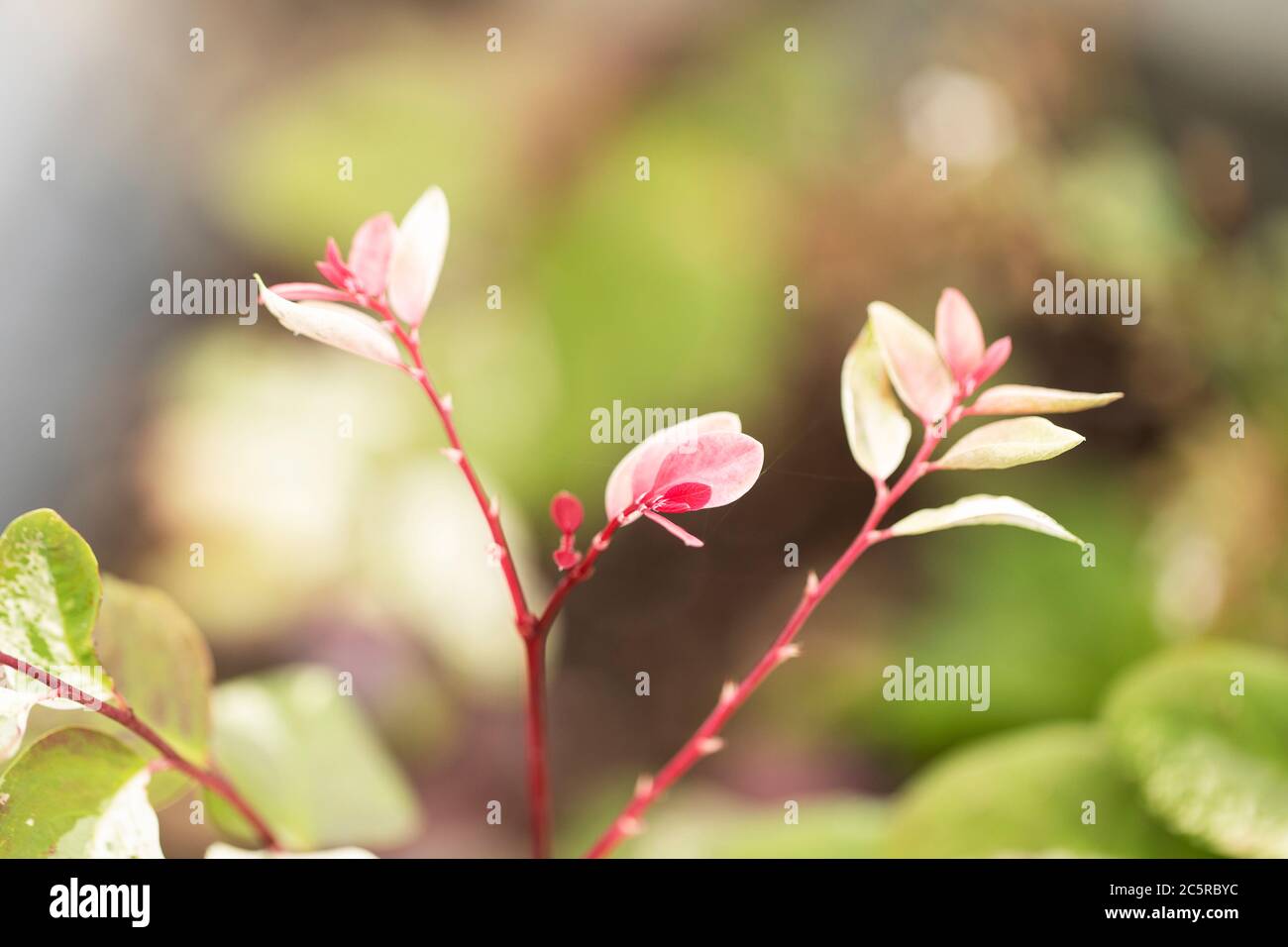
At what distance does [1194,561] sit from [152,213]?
0.82 meters

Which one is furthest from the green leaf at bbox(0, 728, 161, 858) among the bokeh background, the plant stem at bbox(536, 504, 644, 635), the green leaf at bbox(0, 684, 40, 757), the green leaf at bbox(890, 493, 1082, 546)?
the bokeh background

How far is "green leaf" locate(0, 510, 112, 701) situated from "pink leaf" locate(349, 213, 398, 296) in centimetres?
11

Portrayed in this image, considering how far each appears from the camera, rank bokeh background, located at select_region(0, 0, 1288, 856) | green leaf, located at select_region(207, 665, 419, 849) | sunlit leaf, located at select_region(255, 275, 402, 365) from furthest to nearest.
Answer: bokeh background, located at select_region(0, 0, 1288, 856)
green leaf, located at select_region(207, 665, 419, 849)
sunlit leaf, located at select_region(255, 275, 402, 365)

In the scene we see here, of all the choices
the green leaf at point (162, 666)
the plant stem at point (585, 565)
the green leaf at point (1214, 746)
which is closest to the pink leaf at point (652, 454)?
the plant stem at point (585, 565)

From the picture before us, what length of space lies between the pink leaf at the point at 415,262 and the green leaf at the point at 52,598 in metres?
0.11

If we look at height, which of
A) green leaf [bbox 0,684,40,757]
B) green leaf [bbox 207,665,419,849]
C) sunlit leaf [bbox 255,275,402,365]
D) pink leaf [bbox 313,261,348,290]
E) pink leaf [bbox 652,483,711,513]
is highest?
pink leaf [bbox 313,261,348,290]

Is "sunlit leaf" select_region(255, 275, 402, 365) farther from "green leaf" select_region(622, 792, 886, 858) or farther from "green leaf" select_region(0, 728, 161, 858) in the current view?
"green leaf" select_region(622, 792, 886, 858)

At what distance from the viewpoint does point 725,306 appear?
74 cm

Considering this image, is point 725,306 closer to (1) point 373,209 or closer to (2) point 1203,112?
(1) point 373,209

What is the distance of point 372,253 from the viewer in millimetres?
273

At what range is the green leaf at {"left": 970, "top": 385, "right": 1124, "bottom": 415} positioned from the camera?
245 mm

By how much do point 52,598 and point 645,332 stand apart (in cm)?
53

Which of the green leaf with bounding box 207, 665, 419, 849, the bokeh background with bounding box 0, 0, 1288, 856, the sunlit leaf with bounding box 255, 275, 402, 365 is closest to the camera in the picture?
the sunlit leaf with bounding box 255, 275, 402, 365
